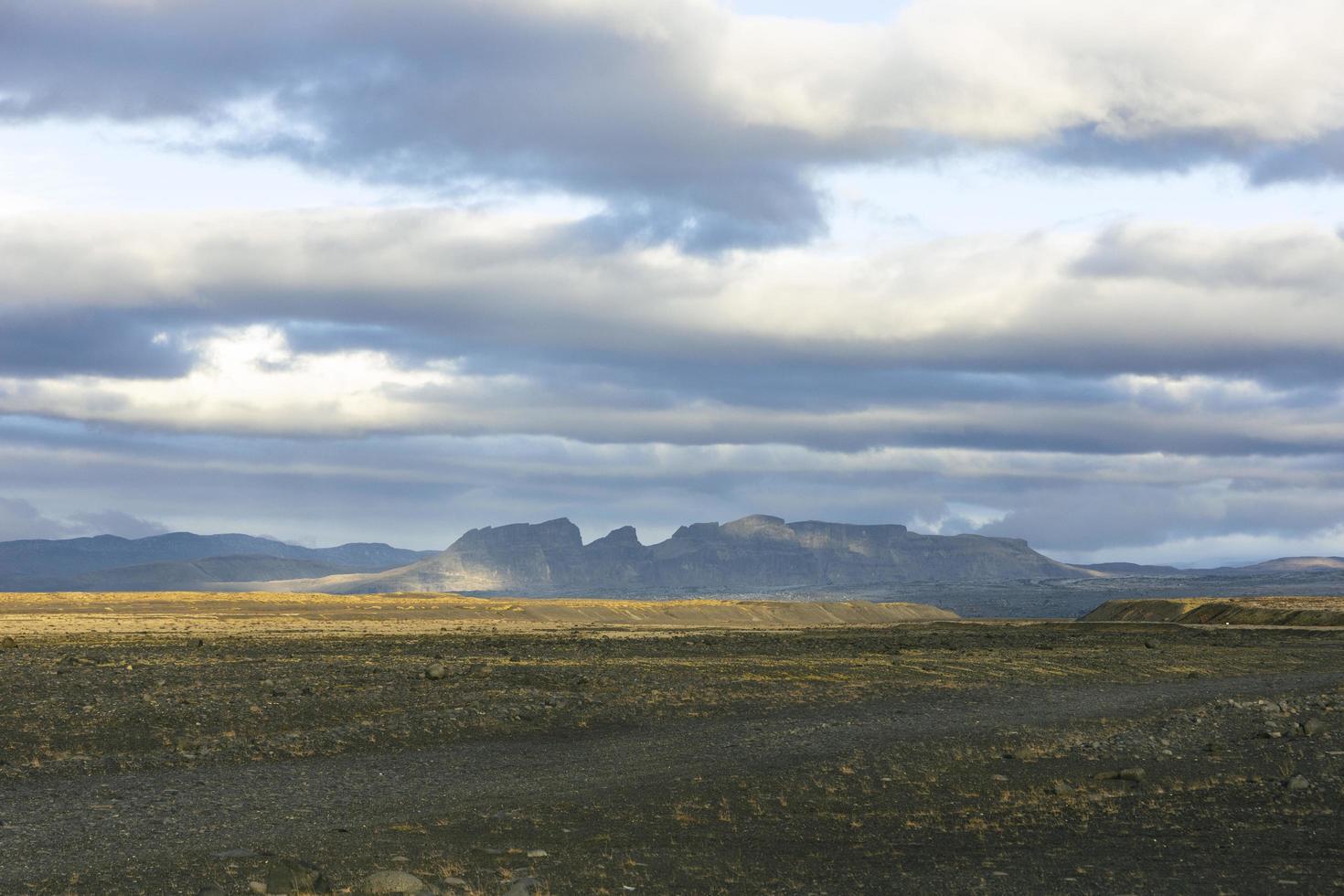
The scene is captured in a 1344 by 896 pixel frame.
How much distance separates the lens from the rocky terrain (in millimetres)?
18953

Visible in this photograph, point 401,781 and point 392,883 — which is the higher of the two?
point 392,883

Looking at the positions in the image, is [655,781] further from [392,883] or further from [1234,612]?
[1234,612]

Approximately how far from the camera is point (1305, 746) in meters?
29.9

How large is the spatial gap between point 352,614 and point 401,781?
126m

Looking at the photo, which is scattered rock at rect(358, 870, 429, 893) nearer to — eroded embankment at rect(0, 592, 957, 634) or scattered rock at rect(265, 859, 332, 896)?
scattered rock at rect(265, 859, 332, 896)

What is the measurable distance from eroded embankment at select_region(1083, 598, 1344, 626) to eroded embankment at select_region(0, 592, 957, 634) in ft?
134

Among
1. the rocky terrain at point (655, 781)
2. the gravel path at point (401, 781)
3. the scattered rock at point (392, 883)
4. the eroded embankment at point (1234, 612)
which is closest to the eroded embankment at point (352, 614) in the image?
the eroded embankment at point (1234, 612)

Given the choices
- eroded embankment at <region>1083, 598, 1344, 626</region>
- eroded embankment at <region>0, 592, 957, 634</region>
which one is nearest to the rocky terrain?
eroded embankment at <region>0, 592, 957, 634</region>

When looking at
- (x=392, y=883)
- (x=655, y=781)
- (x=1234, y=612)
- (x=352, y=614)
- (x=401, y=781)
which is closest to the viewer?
(x=392, y=883)

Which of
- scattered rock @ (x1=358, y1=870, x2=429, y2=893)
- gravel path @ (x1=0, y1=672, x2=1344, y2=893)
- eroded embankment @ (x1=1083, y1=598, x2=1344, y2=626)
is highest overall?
scattered rock @ (x1=358, y1=870, x2=429, y2=893)

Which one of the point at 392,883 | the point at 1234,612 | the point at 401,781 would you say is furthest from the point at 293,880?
the point at 1234,612

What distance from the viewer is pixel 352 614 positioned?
489 ft

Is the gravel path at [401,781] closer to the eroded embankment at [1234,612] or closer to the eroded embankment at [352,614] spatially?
the eroded embankment at [352,614]

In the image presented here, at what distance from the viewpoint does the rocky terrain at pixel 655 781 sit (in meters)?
19.0
